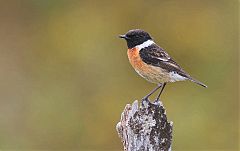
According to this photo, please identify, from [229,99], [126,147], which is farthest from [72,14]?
[126,147]

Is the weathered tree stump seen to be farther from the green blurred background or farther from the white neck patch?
the green blurred background

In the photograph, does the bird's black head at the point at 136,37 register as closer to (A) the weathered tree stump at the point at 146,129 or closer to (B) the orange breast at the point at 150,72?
(B) the orange breast at the point at 150,72

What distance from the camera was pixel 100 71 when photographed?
48.0 ft

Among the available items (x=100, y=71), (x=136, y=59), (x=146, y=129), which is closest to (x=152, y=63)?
(x=136, y=59)

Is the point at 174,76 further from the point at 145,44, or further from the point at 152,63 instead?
the point at 145,44

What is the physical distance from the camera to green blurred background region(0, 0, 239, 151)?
1323cm

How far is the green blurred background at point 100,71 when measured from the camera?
1323cm

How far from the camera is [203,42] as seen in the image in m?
15.2

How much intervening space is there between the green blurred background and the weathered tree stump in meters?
5.54

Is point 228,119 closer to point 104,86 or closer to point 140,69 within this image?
Answer: point 104,86

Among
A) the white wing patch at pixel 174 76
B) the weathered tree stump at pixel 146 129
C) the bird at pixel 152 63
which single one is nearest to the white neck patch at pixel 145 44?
the bird at pixel 152 63

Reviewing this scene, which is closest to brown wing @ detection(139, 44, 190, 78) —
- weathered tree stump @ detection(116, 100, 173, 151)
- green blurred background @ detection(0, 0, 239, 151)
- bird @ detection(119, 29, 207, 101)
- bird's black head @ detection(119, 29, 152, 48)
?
bird @ detection(119, 29, 207, 101)

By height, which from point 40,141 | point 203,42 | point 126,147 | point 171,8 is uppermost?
point 171,8

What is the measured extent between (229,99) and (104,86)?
2.34 m
